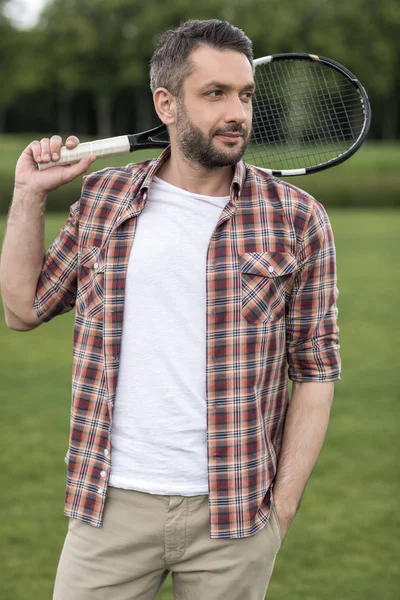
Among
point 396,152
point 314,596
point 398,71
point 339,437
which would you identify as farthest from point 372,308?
point 398,71

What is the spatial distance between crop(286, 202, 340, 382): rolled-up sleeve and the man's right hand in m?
0.76

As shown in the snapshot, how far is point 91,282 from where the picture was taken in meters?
2.59

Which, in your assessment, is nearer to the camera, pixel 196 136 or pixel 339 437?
pixel 196 136

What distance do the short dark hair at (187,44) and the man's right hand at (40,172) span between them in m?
0.37

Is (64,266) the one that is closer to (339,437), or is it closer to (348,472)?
(348,472)

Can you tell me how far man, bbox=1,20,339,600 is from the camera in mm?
2445

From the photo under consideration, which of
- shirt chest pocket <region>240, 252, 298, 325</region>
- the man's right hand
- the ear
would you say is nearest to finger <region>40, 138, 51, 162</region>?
the man's right hand

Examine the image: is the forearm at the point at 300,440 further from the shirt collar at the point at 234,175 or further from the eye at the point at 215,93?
the eye at the point at 215,93

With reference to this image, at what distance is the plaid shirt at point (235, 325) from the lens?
2445 mm

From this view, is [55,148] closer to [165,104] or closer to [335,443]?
[165,104]

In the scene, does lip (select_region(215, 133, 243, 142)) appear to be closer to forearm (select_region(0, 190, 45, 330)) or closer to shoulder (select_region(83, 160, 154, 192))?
shoulder (select_region(83, 160, 154, 192))

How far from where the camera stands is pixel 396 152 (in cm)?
4428

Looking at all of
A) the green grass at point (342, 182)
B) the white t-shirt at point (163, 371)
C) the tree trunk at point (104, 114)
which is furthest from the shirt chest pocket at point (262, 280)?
the tree trunk at point (104, 114)

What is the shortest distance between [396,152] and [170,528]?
144ft
